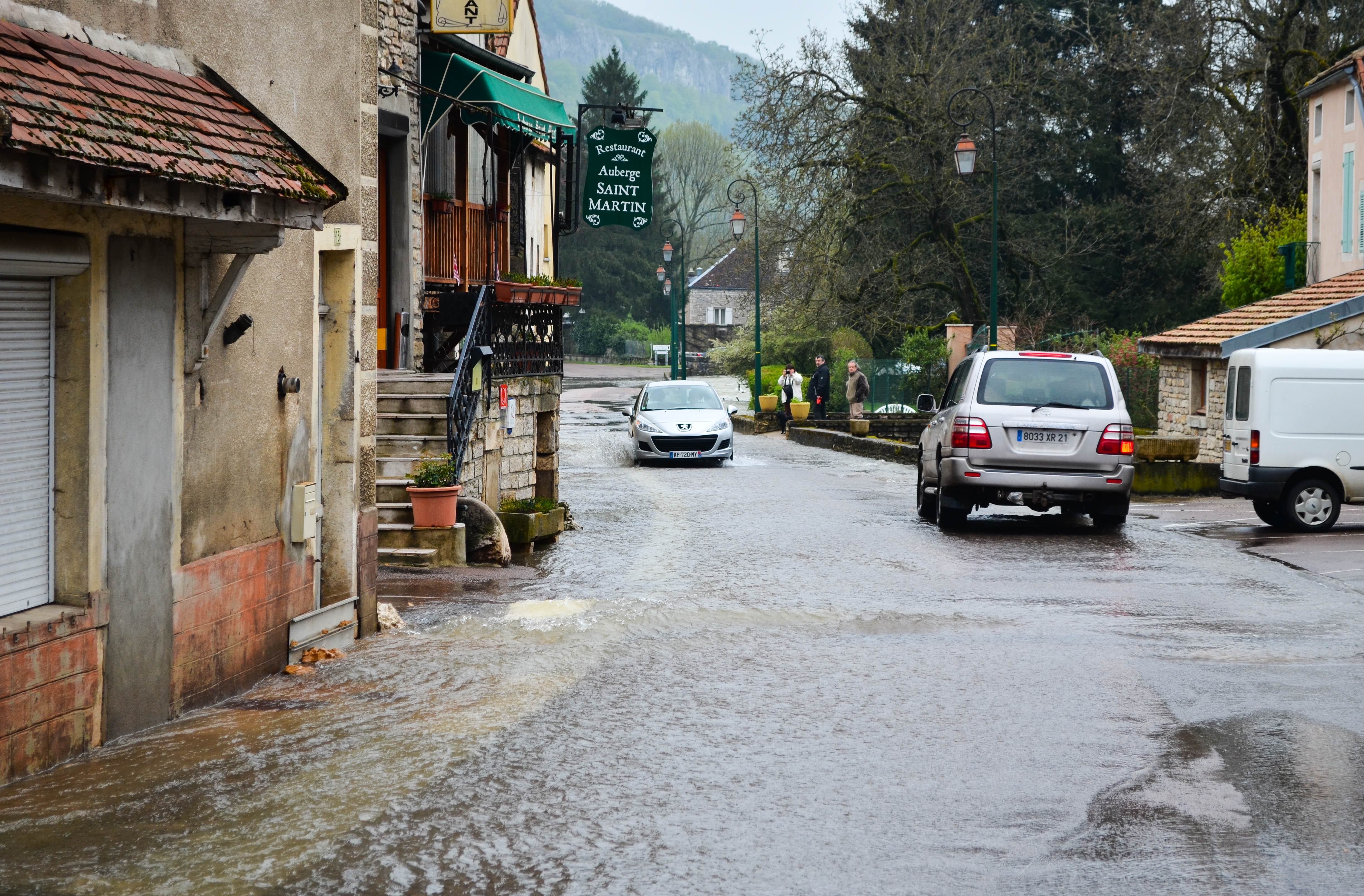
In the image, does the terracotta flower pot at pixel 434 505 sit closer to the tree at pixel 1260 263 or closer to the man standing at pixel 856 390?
the man standing at pixel 856 390

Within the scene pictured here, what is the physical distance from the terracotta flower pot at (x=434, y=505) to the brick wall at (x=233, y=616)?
12.3 feet

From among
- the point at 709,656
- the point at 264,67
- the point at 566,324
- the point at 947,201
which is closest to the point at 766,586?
the point at 709,656

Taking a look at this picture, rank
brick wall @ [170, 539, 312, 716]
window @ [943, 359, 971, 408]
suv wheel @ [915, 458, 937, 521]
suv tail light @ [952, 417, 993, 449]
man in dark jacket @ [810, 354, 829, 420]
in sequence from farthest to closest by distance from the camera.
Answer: man in dark jacket @ [810, 354, 829, 420]
suv wheel @ [915, 458, 937, 521]
window @ [943, 359, 971, 408]
suv tail light @ [952, 417, 993, 449]
brick wall @ [170, 539, 312, 716]

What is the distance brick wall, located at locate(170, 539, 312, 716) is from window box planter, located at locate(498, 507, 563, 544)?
231 inches

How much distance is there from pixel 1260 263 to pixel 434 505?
2738 centimetres

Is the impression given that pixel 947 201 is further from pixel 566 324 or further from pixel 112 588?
pixel 566 324

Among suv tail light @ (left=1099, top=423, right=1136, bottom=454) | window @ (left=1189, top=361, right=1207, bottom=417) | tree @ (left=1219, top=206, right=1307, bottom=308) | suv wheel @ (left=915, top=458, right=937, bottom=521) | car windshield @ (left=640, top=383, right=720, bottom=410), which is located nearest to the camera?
suv tail light @ (left=1099, top=423, right=1136, bottom=454)

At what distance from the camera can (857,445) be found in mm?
32219

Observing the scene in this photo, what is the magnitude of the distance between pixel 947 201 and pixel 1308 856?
121 feet

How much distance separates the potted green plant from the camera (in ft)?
42.2

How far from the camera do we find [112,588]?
6.74m

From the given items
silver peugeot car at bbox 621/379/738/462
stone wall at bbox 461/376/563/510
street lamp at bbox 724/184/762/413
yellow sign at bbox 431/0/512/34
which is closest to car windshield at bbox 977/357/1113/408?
stone wall at bbox 461/376/563/510

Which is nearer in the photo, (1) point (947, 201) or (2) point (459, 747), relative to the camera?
(2) point (459, 747)

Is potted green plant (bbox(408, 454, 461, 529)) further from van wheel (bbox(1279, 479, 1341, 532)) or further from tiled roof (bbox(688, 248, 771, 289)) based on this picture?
tiled roof (bbox(688, 248, 771, 289))
